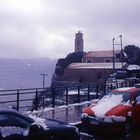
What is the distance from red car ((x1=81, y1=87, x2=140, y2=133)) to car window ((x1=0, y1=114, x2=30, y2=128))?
19.3 feet

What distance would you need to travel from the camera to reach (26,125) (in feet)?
27.1

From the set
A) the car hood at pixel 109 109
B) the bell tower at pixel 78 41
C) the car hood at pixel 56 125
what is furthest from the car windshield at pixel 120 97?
the bell tower at pixel 78 41

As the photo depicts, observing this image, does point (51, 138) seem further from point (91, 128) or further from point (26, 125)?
point (91, 128)

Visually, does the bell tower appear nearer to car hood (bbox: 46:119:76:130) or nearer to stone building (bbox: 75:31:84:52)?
stone building (bbox: 75:31:84:52)

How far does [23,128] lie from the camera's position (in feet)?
27.0

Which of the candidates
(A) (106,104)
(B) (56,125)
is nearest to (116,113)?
(A) (106,104)

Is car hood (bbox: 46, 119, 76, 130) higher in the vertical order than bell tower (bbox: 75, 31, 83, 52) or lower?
lower

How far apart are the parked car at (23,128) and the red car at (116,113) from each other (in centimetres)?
492

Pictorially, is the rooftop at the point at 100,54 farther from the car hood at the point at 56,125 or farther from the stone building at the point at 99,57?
the car hood at the point at 56,125

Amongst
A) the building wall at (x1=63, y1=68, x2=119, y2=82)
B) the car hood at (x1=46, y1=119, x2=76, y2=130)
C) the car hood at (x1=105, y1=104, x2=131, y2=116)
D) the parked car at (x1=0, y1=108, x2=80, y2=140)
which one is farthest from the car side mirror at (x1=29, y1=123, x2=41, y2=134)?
the building wall at (x1=63, y1=68, x2=119, y2=82)

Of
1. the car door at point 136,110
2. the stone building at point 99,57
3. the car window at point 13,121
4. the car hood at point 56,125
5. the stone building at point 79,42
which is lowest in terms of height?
the car door at point 136,110

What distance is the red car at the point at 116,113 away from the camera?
1373cm

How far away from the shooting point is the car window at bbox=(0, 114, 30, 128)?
7.95 metres

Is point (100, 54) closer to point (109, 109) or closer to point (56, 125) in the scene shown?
point (109, 109)
